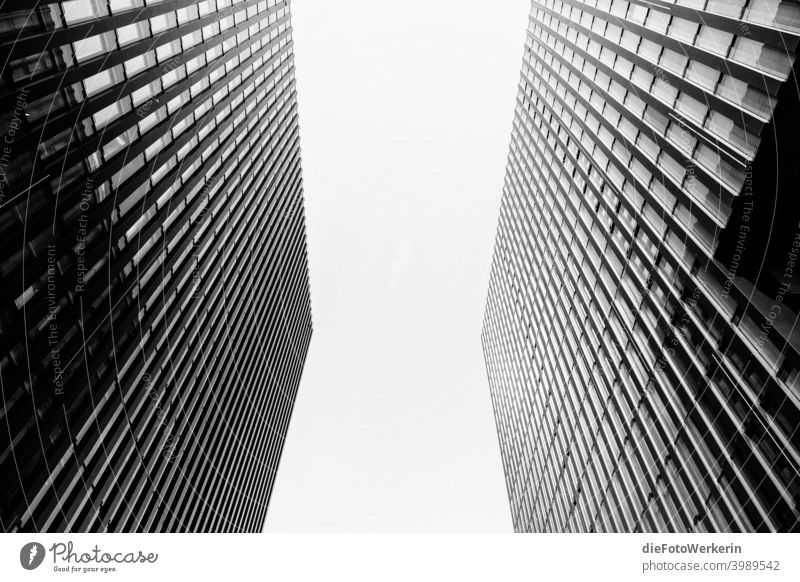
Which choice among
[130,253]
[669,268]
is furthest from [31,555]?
[669,268]

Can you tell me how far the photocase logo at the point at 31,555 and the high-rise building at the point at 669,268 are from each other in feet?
95.2

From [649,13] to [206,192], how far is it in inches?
1547

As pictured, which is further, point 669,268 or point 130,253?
point 669,268

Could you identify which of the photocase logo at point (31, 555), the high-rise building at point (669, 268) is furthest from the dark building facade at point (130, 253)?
the high-rise building at point (669, 268)

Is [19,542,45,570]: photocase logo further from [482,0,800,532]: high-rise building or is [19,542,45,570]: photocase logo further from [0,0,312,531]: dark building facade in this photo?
[482,0,800,532]: high-rise building

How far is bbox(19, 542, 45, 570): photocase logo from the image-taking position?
40.5ft

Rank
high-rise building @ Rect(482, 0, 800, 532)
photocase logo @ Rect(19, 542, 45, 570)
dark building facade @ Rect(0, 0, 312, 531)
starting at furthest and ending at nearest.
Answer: high-rise building @ Rect(482, 0, 800, 532)
dark building facade @ Rect(0, 0, 312, 531)
photocase logo @ Rect(19, 542, 45, 570)

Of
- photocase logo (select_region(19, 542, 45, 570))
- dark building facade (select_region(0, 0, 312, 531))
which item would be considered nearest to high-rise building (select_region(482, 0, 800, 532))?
photocase logo (select_region(19, 542, 45, 570))

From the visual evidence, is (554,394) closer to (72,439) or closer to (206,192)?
(206,192)

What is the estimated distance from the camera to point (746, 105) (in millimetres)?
24141

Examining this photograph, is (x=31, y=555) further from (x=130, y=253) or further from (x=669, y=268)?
(x=669, y=268)

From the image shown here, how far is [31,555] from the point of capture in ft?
40.8

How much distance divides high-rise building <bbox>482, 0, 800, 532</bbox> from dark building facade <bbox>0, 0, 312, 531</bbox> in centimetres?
3361

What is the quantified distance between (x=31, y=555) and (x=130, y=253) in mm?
23229
